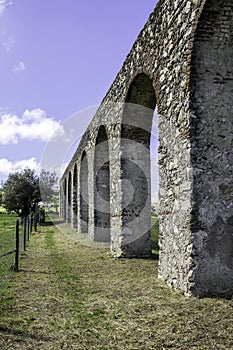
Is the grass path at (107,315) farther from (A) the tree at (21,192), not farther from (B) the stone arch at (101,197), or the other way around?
(A) the tree at (21,192)

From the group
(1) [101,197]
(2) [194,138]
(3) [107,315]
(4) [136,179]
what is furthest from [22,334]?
(1) [101,197]

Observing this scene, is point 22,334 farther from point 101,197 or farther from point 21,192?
point 21,192

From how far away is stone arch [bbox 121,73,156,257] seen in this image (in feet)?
26.7

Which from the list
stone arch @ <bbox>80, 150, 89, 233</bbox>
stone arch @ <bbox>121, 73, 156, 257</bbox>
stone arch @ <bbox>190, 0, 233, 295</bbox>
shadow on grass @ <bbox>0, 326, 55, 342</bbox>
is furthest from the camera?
stone arch @ <bbox>80, 150, 89, 233</bbox>

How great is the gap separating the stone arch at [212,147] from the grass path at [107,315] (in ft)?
1.72

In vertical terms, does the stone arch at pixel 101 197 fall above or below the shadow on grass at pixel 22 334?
above

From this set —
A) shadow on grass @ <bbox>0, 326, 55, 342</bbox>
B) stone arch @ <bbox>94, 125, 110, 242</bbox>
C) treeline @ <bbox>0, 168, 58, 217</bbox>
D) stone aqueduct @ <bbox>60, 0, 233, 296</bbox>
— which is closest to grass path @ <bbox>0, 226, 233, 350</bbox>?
shadow on grass @ <bbox>0, 326, 55, 342</bbox>

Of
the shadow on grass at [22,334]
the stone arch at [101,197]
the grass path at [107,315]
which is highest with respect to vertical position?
the stone arch at [101,197]

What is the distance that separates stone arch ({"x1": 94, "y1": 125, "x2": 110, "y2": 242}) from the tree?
16.8m

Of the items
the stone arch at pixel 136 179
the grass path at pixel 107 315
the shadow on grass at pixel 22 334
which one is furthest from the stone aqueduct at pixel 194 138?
the shadow on grass at pixel 22 334

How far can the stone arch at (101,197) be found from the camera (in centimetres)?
1136

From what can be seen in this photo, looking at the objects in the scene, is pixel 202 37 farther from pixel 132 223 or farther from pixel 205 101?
pixel 132 223

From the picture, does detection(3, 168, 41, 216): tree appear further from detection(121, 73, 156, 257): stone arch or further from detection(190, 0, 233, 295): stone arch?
detection(190, 0, 233, 295): stone arch

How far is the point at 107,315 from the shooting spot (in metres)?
4.05
